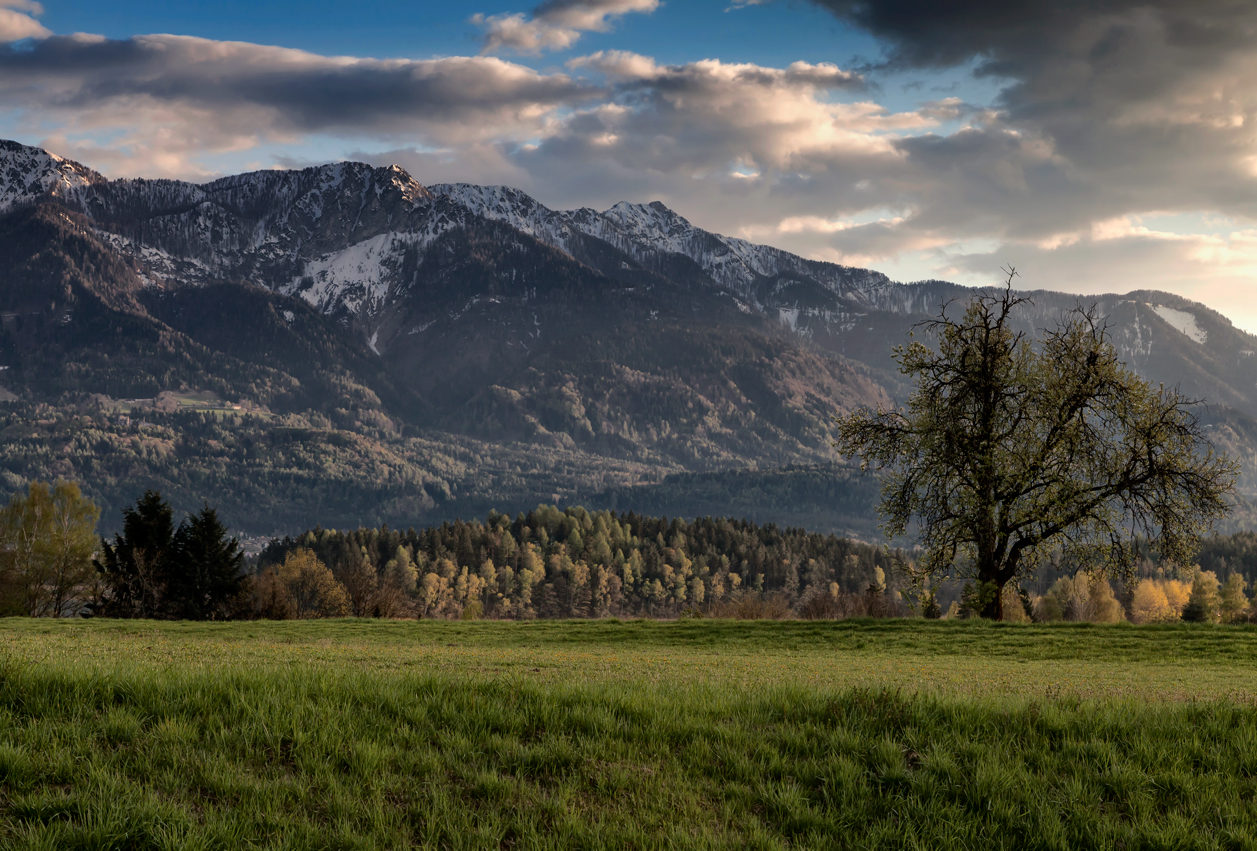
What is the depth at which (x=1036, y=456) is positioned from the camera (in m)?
34.6

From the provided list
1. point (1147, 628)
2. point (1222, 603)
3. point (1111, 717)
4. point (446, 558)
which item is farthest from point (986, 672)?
point (446, 558)

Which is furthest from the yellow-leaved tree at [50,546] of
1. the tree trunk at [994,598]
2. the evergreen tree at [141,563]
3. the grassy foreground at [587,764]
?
the grassy foreground at [587,764]

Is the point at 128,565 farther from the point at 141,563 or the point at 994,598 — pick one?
the point at 994,598

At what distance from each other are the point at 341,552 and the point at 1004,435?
166m

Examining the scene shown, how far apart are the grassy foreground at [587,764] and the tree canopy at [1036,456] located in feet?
76.3

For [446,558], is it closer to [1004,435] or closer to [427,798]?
[1004,435]

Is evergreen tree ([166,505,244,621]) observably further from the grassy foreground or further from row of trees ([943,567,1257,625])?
row of trees ([943,567,1257,625])

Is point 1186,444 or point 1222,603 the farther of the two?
point 1222,603

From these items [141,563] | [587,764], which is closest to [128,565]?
[141,563]

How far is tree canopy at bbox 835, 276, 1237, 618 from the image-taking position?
33531 millimetres

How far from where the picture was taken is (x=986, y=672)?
69.4ft

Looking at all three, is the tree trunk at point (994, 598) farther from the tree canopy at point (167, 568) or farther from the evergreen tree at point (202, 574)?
the tree canopy at point (167, 568)

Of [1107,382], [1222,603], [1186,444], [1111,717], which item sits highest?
[1107,382]

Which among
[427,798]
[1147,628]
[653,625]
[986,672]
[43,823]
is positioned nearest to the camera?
[43,823]
